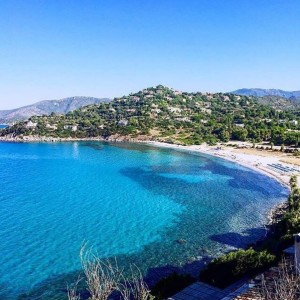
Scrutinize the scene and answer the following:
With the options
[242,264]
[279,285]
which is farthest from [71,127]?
[279,285]

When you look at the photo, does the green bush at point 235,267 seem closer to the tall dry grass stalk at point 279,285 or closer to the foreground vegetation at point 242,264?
the foreground vegetation at point 242,264

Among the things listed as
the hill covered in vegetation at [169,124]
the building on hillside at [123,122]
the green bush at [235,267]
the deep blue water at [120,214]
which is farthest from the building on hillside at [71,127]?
the green bush at [235,267]

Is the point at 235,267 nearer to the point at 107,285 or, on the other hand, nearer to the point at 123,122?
the point at 107,285

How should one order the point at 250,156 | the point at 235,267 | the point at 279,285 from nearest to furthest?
the point at 279,285
the point at 235,267
the point at 250,156

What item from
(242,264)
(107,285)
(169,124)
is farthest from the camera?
(169,124)

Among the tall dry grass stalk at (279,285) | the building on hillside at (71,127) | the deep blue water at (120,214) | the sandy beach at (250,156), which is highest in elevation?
the building on hillside at (71,127)

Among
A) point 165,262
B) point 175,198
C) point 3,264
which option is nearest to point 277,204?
point 175,198
